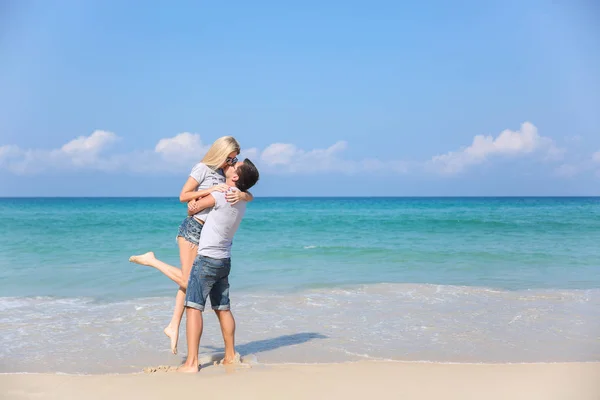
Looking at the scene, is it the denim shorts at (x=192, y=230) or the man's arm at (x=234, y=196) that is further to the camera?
the denim shorts at (x=192, y=230)

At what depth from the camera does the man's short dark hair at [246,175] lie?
178 inches

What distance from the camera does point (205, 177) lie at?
15.7ft

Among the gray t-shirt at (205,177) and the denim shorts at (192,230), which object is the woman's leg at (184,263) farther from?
the gray t-shirt at (205,177)

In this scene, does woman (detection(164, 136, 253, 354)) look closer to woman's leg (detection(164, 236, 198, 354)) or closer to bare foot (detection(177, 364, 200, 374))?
woman's leg (detection(164, 236, 198, 354))

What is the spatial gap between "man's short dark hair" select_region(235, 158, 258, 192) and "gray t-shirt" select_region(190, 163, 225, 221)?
0.31 metres

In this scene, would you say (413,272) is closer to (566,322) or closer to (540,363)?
(566,322)

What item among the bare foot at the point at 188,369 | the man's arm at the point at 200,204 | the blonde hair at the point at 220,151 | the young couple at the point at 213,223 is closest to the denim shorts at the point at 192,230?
the young couple at the point at 213,223

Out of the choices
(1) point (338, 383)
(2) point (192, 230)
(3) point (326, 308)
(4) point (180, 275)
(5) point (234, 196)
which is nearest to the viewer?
(1) point (338, 383)

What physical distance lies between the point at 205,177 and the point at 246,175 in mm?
446

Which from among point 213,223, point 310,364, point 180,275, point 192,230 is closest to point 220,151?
point 213,223

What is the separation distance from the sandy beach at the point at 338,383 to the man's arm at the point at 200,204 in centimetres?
131

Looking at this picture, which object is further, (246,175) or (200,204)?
(200,204)

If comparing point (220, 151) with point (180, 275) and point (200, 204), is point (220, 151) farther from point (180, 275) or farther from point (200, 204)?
point (180, 275)

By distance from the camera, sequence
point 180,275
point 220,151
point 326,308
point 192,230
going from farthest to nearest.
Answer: point 326,308 → point 180,275 → point 192,230 → point 220,151
